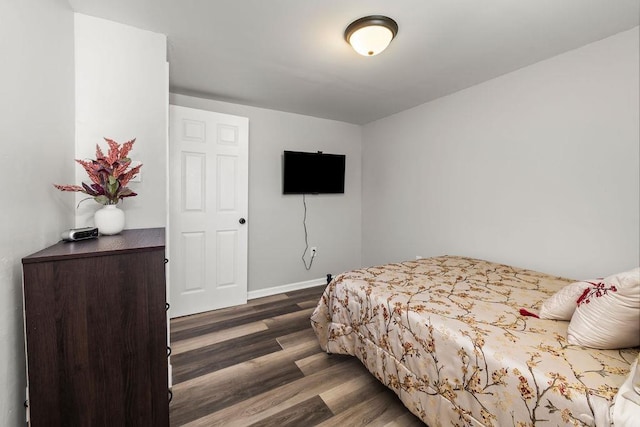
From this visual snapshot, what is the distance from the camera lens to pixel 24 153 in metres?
1.08

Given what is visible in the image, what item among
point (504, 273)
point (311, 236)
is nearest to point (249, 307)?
point (311, 236)

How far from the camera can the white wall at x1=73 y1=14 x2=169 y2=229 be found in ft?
5.20

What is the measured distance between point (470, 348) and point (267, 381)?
1299 millimetres

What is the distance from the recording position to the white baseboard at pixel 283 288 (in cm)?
322

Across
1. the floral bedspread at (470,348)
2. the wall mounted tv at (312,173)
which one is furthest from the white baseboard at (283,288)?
the floral bedspread at (470,348)

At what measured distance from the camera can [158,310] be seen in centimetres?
113

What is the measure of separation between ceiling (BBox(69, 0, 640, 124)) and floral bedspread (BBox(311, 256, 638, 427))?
5.61 ft

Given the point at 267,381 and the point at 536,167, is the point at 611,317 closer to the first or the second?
the point at 536,167

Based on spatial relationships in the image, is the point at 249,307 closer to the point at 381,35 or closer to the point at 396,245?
the point at 396,245

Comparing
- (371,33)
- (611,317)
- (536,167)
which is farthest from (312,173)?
(611,317)

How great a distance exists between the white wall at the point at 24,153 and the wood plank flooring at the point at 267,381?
84 centimetres

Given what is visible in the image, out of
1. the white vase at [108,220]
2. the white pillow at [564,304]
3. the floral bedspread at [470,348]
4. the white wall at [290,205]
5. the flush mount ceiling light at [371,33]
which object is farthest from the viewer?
the white wall at [290,205]

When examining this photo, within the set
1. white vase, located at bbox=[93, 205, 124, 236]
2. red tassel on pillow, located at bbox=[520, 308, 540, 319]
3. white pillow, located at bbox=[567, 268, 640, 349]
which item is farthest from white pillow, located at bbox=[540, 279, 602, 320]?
white vase, located at bbox=[93, 205, 124, 236]

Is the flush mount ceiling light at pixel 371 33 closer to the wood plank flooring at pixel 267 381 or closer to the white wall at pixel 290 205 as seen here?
the white wall at pixel 290 205
